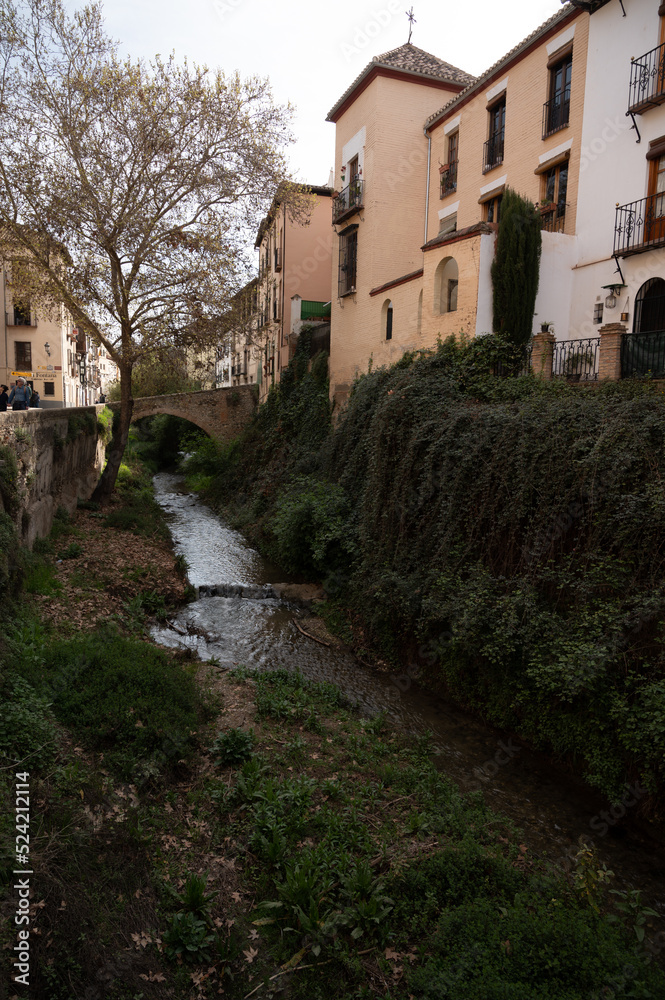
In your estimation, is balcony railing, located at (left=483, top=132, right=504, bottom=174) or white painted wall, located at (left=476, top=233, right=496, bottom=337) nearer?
white painted wall, located at (left=476, top=233, right=496, bottom=337)

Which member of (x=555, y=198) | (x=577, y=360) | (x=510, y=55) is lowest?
(x=577, y=360)

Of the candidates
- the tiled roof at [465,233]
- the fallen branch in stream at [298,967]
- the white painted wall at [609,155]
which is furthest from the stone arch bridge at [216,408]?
the fallen branch in stream at [298,967]

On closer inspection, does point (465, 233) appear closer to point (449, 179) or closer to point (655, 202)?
point (655, 202)

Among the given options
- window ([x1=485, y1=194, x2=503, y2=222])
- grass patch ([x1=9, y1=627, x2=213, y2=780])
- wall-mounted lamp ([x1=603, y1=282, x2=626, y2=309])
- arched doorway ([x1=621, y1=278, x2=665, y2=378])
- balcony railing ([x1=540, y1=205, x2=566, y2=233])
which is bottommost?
grass patch ([x1=9, y1=627, x2=213, y2=780])

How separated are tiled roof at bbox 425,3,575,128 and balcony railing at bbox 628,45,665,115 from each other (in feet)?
8.56

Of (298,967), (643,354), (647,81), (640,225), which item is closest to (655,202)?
(640,225)

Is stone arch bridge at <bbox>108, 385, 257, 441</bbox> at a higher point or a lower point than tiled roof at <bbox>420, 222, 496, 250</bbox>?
lower

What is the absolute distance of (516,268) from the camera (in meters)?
12.1

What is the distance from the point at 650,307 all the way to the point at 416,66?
472 inches

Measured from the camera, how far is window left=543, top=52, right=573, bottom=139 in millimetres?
13766

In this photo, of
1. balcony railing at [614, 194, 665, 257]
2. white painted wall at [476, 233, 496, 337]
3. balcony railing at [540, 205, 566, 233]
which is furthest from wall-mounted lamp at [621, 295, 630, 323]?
balcony railing at [540, 205, 566, 233]

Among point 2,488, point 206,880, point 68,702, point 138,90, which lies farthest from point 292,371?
point 206,880

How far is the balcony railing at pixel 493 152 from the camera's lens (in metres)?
16.1

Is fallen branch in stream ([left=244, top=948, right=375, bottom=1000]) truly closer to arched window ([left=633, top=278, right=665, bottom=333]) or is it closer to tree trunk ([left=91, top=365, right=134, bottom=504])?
arched window ([left=633, top=278, right=665, bottom=333])
